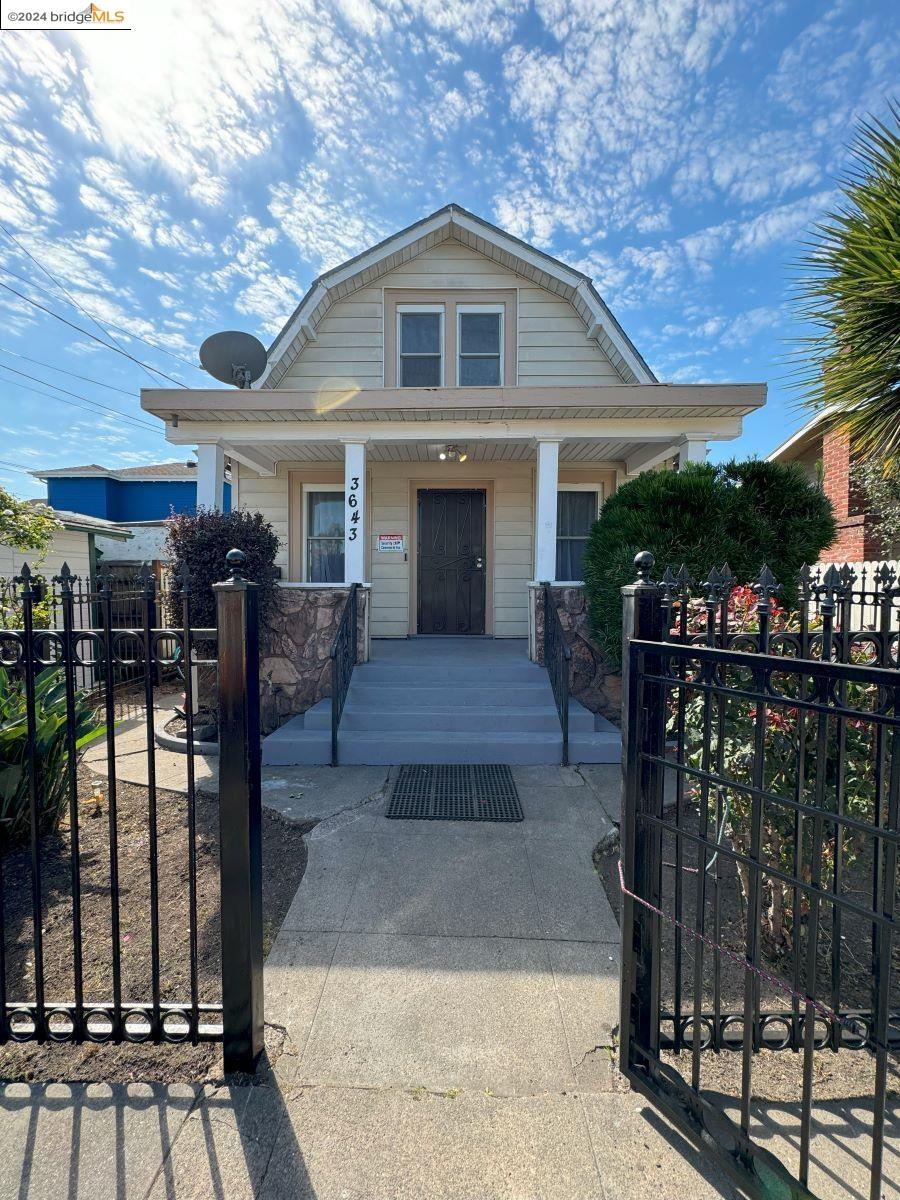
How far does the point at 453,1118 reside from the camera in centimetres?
165

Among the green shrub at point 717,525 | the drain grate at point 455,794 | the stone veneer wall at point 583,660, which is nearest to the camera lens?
the drain grate at point 455,794

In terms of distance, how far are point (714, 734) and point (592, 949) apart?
1.11 meters

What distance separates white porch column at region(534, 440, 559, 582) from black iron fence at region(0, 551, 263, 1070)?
14.2ft

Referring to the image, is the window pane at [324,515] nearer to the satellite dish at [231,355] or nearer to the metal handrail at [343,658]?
the satellite dish at [231,355]

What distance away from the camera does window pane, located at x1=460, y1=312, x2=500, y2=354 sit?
25.3 feet

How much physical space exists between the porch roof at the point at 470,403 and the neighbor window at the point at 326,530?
7.25ft

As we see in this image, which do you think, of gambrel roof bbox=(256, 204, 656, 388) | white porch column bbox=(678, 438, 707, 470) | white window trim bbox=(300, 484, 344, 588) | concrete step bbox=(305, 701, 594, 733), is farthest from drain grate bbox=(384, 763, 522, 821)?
gambrel roof bbox=(256, 204, 656, 388)

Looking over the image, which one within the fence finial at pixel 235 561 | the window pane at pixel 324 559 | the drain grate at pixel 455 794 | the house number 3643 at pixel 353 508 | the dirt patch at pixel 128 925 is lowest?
the dirt patch at pixel 128 925

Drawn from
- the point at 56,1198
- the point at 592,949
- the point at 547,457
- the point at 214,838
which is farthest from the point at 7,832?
the point at 547,457

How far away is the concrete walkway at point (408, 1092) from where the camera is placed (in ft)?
4.85

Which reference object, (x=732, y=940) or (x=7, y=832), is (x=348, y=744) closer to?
(x=7, y=832)

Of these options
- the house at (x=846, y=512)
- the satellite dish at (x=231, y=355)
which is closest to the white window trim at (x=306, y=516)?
the satellite dish at (x=231, y=355)

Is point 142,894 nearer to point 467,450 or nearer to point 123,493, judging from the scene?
point 467,450

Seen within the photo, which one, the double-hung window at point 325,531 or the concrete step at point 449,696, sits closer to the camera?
the concrete step at point 449,696
